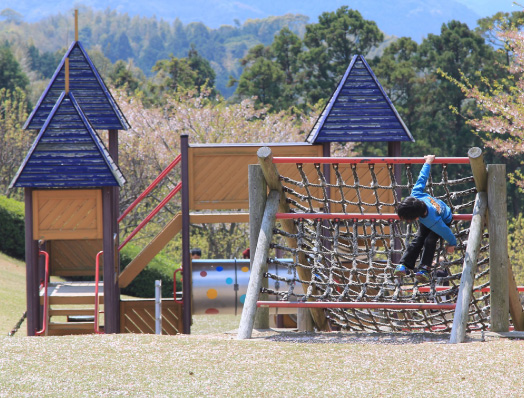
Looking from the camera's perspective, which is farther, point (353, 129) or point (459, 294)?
point (353, 129)

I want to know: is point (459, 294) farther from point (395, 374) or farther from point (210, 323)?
point (210, 323)

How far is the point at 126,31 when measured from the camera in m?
176

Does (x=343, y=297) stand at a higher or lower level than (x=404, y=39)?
lower

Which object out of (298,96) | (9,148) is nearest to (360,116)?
(9,148)

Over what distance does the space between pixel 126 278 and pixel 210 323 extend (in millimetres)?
5813

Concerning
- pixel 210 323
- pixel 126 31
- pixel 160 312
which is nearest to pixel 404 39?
pixel 210 323

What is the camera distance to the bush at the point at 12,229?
21.6 metres

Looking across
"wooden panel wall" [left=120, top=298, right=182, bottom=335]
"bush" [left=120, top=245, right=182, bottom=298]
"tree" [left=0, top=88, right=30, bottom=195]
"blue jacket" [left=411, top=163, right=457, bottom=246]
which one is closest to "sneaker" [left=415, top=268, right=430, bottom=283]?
"blue jacket" [left=411, top=163, right=457, bottom=246]

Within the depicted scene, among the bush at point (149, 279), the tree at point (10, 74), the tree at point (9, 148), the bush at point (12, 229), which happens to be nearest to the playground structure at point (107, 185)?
the bush at point (149, 279)

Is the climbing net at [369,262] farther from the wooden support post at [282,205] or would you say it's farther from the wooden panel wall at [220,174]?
the wooden panel wall at [220,174]

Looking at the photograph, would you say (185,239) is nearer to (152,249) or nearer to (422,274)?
(152,249)

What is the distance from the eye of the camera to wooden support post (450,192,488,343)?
255 inches

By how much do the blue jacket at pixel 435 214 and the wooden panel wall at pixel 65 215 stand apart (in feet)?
17.1

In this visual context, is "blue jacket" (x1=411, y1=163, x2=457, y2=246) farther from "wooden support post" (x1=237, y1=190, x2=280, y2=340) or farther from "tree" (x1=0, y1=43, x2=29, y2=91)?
"tree" (x1=0, y1=43, x2=29, y2=91)
